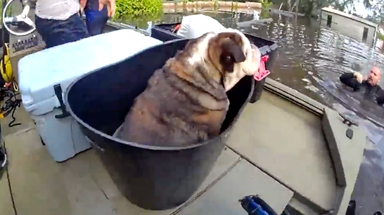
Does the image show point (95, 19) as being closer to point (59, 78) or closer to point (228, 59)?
point (59, 78)

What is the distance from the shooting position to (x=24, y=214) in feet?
3.51

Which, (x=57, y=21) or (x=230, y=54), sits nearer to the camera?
(x=230, y=54)

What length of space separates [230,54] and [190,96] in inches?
7.7

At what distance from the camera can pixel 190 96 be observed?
1.08 meters

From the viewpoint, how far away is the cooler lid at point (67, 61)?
3.53 ft

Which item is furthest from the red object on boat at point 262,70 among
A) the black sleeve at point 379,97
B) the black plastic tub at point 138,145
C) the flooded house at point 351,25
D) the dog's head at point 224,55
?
the flooded house at point 351,25

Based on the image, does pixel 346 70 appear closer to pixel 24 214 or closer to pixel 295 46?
pixel 295 46

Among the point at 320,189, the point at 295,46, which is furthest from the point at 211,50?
the point at 295,46

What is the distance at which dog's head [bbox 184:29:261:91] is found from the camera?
109 cm

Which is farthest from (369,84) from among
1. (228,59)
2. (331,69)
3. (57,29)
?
(57,29)

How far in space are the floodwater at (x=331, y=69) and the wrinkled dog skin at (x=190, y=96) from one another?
1.23 meters

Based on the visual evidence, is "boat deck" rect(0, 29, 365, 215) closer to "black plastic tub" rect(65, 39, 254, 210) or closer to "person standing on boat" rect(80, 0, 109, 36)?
"black plastic tub" rect(65, 39, 254, 210)

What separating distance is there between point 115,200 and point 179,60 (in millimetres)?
536

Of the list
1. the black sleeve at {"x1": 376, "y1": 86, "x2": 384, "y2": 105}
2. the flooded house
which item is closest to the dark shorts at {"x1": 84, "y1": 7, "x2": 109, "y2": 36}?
the black sleeve at {"x1": 376, "y1": 86, "x2": 384, "y2": 105}
